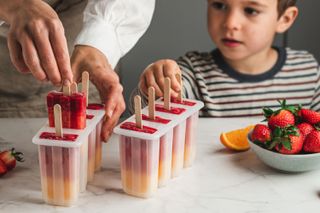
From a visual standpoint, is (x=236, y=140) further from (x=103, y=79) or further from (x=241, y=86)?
(x=241, y=86)

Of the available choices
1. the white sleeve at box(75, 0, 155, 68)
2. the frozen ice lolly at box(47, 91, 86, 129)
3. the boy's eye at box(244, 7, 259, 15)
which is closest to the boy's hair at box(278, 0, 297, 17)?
the boy's eye at box(244, 7, 259, 15)

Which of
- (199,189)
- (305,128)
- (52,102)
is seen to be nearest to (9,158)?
(52,102)

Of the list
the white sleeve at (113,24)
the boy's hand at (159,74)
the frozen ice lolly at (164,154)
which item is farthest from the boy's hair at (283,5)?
the frozen ice lolly at (164,154)

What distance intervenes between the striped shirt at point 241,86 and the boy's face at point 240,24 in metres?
0.12

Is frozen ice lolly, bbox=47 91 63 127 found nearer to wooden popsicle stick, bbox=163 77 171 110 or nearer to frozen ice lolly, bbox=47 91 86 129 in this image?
frozen ice lolly, bbox=47 91 86 129

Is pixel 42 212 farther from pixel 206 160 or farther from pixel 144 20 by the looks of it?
pixel 144 20

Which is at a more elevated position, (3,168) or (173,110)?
(173,110)

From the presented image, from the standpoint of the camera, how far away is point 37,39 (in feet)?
3.19

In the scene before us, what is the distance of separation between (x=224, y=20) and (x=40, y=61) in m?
0.97

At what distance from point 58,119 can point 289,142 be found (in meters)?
0.49

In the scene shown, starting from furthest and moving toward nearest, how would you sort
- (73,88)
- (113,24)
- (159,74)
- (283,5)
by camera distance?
1. (283,5)
2. (113,24)
3. (159,74)
4. (73,88)

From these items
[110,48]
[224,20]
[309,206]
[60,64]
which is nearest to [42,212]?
[60,64]

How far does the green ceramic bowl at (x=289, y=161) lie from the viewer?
3.78ft

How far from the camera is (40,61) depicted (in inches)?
39.4
